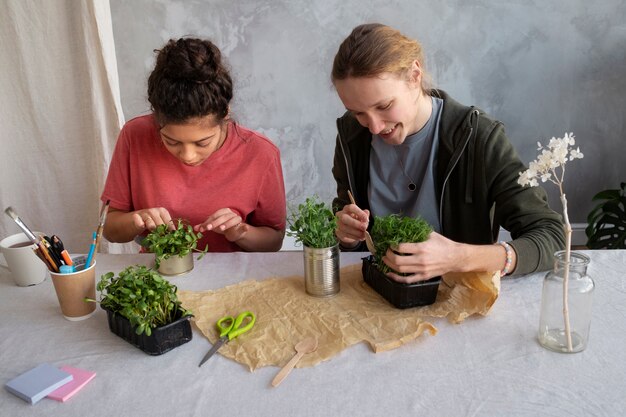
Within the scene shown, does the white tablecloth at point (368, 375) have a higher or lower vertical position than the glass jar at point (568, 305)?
lower

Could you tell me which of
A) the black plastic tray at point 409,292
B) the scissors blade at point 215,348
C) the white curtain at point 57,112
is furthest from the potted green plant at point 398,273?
the white curtain at point 57,112

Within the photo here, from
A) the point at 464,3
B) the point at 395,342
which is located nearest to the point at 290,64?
the point at 464,3

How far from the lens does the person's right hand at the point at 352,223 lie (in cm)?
137

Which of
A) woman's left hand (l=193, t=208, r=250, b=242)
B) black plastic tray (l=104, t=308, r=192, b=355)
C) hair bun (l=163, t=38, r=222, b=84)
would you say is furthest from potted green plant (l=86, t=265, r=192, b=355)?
hair bun (l=163, t=38, r=222, b=84)

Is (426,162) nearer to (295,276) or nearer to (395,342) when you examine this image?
(295,276)

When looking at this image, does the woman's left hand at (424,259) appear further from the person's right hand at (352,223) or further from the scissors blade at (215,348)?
the scissors blade at (215,348)

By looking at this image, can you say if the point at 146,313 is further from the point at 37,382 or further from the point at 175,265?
the point at 175,265

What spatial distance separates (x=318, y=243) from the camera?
4.10 feet

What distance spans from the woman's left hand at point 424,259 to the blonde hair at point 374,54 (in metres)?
0.49

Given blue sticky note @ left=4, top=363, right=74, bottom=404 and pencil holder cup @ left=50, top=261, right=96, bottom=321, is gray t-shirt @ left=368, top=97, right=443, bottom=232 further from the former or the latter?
blue sticky note @ left=4, top=363, right=74, bottom=404

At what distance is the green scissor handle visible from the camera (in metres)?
1.11

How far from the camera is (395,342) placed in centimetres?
106

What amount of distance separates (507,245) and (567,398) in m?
0.46

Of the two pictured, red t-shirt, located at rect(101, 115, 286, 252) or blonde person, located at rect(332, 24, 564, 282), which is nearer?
blonde person, located at rect(332, 24, 564, 282)
